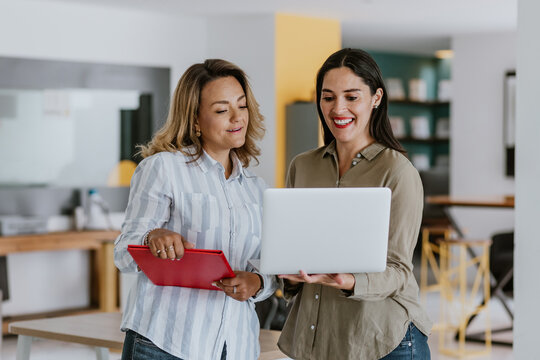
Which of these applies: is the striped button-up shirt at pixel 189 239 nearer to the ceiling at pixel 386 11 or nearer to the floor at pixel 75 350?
the floor at pixel 75 350

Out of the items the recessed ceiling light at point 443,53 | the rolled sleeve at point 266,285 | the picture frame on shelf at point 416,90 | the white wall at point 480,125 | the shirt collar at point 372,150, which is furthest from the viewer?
the picture frame on shelf at point 416,90

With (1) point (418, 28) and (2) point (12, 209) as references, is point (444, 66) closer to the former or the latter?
(1) point (418, 28)

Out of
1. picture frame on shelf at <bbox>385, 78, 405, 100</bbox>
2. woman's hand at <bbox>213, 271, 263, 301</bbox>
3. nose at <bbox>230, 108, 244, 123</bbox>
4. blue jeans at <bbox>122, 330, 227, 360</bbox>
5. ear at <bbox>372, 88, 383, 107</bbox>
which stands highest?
picture frame on shelf at <bbox>385, 78, 405, 100</bbox>

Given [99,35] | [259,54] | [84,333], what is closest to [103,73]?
[99,35]

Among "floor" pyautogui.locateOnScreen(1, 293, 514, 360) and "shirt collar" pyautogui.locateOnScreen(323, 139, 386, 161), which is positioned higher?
"shirt collar" pyautogui.locateOnScreen(323, 139, 386, 161)

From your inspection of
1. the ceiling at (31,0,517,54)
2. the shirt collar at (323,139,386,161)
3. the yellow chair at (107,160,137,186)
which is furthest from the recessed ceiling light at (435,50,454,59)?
the shirt collar at (323,139,386,161)

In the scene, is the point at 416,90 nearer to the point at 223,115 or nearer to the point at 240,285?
the point at 223,115

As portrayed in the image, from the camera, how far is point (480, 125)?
850 centimetres

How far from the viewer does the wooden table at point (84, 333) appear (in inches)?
112

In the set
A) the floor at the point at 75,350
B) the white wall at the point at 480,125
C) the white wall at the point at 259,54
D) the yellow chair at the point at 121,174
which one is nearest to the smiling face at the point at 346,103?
the floor at the point at 75,350

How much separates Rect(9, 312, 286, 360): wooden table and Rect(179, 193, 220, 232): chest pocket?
813 millimetres

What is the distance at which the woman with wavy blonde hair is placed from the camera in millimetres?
1994

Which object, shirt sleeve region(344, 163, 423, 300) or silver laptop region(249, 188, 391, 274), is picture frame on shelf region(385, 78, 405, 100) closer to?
shirt sleeve region(344, 163, 423, 300)

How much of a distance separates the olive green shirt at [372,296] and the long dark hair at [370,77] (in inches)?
1.6
